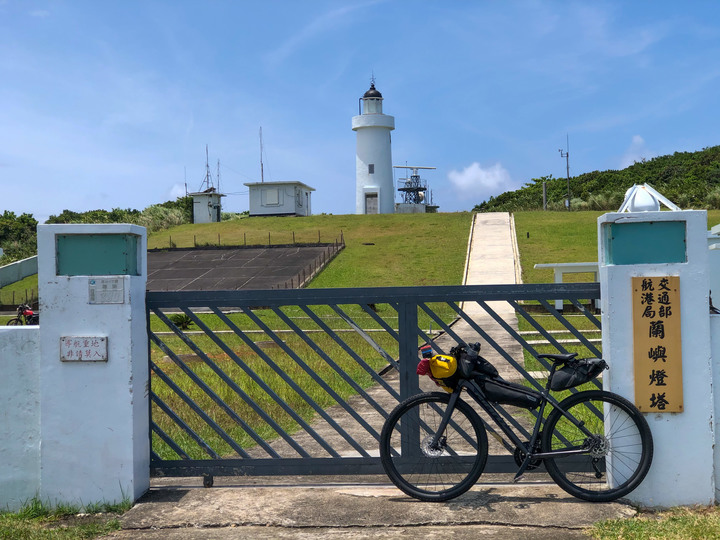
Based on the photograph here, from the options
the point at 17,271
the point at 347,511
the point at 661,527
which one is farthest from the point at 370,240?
the point at 661,527

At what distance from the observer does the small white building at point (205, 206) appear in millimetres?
52969

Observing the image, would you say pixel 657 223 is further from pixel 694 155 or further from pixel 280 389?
pixel 694 155

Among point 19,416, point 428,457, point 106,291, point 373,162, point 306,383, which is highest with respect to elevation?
point 373,162

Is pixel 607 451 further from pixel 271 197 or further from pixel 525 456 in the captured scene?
pixel 271 197

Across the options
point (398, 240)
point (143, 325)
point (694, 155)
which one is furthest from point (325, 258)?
point (694, 155)

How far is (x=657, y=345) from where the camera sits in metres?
4.71

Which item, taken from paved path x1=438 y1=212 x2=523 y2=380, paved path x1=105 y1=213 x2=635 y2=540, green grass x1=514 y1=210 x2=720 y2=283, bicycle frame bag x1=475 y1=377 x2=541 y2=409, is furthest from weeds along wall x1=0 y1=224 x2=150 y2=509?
green grass x1=514 y1=210 x2=720 y2=283

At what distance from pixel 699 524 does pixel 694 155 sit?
269 ft

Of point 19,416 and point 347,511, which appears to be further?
point 19,416

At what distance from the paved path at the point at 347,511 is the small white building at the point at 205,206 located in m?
48.9

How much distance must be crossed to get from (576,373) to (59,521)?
3469 mm

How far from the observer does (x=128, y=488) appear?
4.85 meters

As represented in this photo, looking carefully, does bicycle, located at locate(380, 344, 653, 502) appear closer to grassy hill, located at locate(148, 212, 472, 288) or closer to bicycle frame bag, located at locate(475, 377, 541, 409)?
bicycle frame bag, located at locate(475, 377, 541, 409)

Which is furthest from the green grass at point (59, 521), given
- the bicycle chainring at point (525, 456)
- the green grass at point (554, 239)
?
the green grass at point (554, 239)
